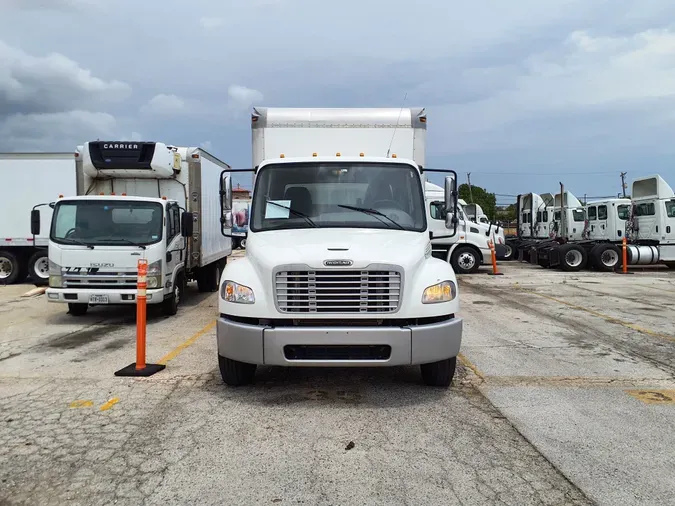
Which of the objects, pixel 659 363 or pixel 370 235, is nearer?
pixel 370 235

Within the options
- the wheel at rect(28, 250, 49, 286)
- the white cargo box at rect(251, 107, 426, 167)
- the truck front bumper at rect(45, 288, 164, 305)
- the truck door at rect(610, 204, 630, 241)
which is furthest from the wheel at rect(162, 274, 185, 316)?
the truck door at rect(610, 204, 630, 241)

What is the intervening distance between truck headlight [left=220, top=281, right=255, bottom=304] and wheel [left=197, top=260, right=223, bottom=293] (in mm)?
8643

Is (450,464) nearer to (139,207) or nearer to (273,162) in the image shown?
(273,162)

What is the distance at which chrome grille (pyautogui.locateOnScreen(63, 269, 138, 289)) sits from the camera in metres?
9.00

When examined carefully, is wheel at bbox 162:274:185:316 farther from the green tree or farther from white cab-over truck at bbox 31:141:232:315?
the green tree

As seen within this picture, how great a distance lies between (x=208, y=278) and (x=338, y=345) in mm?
9697

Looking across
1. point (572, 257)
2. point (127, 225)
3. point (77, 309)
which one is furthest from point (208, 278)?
point (572, 257)

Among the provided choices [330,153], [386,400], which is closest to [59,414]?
[386,400]

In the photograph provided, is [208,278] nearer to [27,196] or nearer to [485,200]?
[27,196]

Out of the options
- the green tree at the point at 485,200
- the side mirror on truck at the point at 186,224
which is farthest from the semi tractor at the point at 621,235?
the green tree at the point at 485,200

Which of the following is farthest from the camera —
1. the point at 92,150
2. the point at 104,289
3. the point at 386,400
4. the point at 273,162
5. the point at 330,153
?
the point at 92,150

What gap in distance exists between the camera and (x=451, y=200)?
21.1 ft

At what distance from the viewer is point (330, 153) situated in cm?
710

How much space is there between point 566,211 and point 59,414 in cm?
2417
